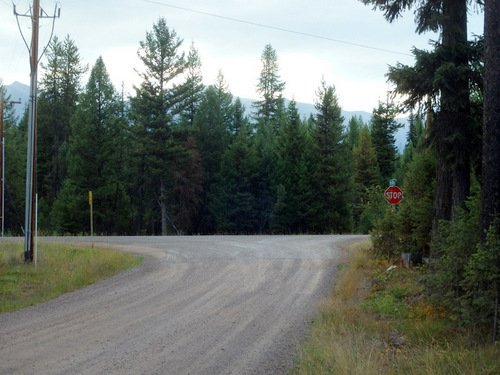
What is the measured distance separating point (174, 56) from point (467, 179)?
38148 mm

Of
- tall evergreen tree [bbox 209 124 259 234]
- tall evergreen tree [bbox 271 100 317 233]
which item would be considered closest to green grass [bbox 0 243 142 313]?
tall evergreen tree [bbox 209 124 259 234]

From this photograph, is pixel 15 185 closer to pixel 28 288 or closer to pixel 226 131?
pixel 226 131

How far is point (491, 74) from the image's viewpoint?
28.0 feet

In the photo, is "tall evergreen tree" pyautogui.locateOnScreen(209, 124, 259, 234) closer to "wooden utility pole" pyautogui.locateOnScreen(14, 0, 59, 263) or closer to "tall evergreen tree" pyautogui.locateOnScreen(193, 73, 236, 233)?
"tall evergreen tree" pyautogui.locateOnScreen(193, 73, 236, 233)

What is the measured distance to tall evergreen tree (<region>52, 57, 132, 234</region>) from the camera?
43.8 m

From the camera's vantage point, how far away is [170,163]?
145 ft

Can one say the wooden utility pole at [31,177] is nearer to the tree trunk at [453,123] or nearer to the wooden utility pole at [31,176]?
the wooden utility pole at [31,176]

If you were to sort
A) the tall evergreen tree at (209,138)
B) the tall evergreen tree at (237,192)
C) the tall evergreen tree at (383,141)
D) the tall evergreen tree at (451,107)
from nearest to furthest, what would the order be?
the tall evergreen tree at (451,107), the tall evergreen tree at (237,192), the tall evergreen tree at (209,138), the tall evergreen tree at (383,141)

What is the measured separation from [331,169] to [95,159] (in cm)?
2136

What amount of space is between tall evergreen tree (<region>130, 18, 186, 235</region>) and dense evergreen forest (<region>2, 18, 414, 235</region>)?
91mm

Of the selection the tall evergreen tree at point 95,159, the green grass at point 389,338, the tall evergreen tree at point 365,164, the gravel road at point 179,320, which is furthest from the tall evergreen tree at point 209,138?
the green grass at point 389,338

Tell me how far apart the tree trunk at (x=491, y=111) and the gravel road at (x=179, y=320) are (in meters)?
3.87

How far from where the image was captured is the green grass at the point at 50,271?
11734 millimetres

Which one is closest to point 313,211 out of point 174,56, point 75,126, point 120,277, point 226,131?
point 226,131
